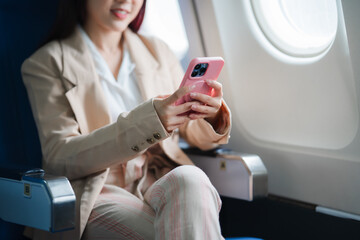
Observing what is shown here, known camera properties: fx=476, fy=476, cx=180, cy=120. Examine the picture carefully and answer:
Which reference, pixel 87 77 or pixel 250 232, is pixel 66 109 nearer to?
pixel 87 77

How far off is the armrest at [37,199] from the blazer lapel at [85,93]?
376 millimetres

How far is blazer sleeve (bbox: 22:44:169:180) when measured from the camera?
1438 millimetres

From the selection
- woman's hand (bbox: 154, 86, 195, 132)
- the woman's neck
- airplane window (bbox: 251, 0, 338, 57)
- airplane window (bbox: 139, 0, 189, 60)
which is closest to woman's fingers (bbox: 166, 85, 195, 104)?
woman's hand (bbox: 154, 86, 195, 132)

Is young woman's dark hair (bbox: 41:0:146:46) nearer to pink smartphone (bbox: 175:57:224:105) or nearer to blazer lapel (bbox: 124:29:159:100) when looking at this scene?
blazer lapel (bbox: 124:29:159:100)

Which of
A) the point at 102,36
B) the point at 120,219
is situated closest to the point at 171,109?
the point at 120,219

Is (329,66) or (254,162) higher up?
(329,66)

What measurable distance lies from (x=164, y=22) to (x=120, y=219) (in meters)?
1.48

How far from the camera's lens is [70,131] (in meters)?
1.61

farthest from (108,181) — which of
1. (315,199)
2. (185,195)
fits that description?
(315,199)

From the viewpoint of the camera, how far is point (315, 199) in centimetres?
195

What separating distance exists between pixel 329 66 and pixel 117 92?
0.81 meters

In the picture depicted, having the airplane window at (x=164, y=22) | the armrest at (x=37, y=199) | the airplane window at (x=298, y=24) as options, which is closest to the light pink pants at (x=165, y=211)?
the armrest at (x=37, y=199)

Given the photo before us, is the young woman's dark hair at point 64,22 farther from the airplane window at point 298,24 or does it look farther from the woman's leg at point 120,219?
the airplane window at point 298,24

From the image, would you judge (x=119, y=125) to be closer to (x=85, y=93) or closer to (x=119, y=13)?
(x=85, y=93)
